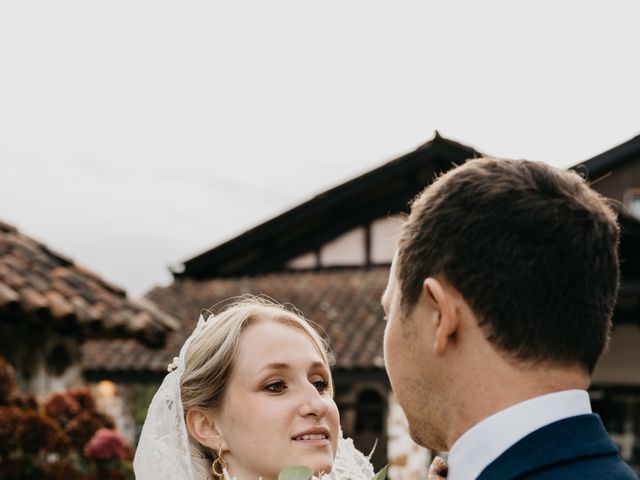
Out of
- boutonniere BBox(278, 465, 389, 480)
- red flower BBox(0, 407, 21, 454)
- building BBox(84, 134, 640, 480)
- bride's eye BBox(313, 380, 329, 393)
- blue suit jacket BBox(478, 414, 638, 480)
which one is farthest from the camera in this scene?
building BBox(84, 134, 640, 480)

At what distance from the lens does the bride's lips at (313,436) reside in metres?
2.62

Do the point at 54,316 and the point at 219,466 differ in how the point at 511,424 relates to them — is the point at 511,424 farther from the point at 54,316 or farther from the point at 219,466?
the point at 54,316

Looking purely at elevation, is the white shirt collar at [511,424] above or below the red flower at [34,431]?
below

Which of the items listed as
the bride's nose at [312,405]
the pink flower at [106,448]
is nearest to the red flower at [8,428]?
the pink flower at [106,448]

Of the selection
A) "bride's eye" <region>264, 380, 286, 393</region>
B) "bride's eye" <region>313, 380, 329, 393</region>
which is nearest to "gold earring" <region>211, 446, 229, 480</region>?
"bride's eye" <region>264, 380, 286, 393</region>

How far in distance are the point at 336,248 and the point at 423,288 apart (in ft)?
45.8

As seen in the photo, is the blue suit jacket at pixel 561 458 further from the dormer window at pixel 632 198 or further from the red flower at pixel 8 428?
the dormer window at pixel 632 198

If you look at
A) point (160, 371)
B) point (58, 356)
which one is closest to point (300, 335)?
point (58, 356)

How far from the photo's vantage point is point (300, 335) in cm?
292

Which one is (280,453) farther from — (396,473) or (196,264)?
(196,264)

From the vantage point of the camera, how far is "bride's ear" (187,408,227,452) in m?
2.82

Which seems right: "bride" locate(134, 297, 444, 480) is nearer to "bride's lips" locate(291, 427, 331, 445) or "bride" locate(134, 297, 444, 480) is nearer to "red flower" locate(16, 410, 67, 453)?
"bride's lips" locate(291, 427, 331, 445)

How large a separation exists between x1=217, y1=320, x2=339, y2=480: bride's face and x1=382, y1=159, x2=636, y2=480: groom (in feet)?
2.29

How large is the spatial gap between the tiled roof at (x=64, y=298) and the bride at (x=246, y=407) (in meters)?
2.53
